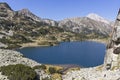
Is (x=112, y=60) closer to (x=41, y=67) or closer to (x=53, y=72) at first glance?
(x=53, y=72)

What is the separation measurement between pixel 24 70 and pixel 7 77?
339 centimetres

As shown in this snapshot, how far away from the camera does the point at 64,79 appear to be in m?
41.4

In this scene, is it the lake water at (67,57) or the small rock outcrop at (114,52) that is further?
the lake water at (67,57)

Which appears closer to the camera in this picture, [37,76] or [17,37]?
[37,76]

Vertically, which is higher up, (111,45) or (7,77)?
(111,45)

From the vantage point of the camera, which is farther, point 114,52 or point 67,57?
point 67,57

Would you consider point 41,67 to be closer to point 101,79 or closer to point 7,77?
point 7,77

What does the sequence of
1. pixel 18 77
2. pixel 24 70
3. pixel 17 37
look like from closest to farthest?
pixel 18 77 < pixel 24 70 < pixel 17 37

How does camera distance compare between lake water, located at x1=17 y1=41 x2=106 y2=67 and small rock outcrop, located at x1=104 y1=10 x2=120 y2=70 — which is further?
lake water, located at x1=17 y1=41 x2=106 y2=67

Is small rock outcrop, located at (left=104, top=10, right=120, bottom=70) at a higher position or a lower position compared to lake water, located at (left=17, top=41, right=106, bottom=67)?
higher

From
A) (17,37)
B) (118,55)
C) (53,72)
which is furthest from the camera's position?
(17,37)

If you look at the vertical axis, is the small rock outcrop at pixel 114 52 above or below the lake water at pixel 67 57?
above

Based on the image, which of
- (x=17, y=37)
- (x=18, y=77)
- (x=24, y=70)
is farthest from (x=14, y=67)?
(x=17, y=37)

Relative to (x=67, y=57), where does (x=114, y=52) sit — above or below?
above
